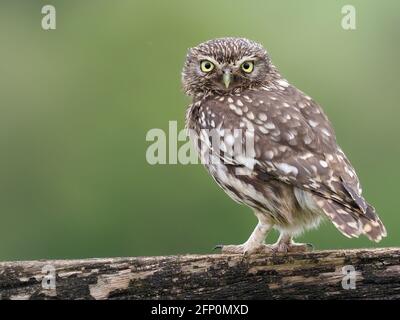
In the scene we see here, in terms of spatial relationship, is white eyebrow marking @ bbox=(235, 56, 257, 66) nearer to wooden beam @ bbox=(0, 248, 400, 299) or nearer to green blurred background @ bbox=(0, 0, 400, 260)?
wooden beam @ bbox=(0, 248, 400, 299)

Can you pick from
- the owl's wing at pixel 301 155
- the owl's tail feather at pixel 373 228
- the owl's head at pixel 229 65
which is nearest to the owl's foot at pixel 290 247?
the owl's wing at pixel 301 155

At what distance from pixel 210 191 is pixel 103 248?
1308mm

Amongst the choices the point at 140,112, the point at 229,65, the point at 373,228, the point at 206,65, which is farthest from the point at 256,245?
the point at 140,112

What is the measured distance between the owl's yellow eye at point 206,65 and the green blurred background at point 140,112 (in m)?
2.96

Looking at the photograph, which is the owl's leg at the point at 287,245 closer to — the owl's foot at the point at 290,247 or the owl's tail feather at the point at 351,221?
the owl's foot at the point at 290,247

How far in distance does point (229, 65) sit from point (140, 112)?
5205 millimetres

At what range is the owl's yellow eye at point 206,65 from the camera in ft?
22.1

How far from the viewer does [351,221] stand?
5613 millimetres


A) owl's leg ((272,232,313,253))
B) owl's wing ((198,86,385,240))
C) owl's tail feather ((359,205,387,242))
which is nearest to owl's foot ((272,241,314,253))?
owl's leg ((272,232,313,253))

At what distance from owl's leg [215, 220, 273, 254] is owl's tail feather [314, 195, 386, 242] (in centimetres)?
43

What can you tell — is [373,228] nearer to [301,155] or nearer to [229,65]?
[301,155]

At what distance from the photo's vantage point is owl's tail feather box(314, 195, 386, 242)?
18.1 feet
